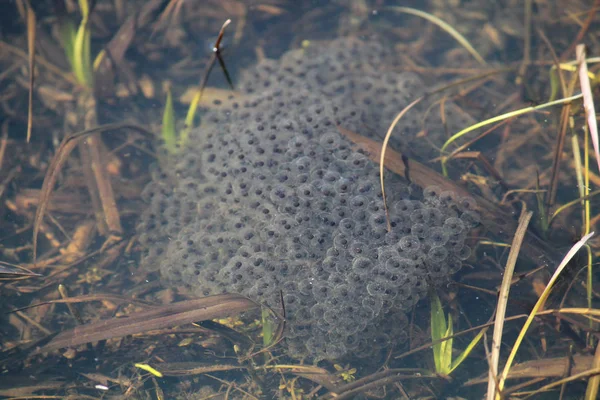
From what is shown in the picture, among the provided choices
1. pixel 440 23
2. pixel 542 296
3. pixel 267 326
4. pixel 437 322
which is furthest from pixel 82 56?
pixel 542 296

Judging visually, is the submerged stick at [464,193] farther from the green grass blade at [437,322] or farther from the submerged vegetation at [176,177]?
the green grass blade at [437,322]

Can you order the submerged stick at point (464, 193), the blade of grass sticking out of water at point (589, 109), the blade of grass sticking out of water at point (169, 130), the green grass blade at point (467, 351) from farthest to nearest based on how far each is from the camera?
1. the blade of grass sticking out of water at point (169, 130)
2. the submerged stick at point (464, 193)
3. the green grass blade at point (467, 351)
4. the blade of grass sticking out of water at point (589, 109)

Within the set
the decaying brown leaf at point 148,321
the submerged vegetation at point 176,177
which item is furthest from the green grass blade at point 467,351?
the decaying brown leaf at point 148,321

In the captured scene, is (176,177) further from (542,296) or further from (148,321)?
(542,296)

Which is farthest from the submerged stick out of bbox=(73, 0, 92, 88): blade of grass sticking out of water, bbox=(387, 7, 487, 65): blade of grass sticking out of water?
bbox=(73, 0, 92, 88): blade of grass sticking out of water

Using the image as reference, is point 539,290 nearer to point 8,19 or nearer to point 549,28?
point 549,28
